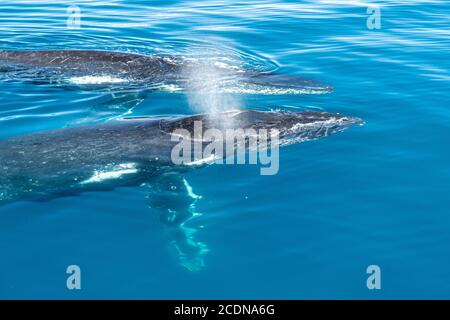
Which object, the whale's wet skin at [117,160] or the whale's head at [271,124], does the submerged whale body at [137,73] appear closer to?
the whale's head at [271,124]

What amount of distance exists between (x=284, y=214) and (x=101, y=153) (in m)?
3.68

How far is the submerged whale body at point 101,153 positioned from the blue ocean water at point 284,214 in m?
0.31

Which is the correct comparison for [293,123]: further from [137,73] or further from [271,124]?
[137,73]

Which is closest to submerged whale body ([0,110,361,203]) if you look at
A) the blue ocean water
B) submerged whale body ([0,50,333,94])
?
the blue ocean water

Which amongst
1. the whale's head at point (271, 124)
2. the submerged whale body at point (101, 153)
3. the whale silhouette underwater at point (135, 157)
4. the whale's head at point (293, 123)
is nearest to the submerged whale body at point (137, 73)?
the whale's head at point (293, 123)

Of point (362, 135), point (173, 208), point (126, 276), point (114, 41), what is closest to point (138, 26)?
point (114, 41)

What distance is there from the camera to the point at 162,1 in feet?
104

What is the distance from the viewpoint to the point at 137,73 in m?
19.6

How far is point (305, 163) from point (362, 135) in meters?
2.08

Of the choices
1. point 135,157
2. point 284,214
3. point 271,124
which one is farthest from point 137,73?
point 284,214

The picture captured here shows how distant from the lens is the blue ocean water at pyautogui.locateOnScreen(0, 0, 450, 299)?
9.73m

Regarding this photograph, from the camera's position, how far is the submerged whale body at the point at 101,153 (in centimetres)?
1222

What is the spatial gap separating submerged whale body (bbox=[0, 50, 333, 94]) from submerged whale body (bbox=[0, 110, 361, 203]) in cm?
414

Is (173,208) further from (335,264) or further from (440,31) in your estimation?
(440,31)
